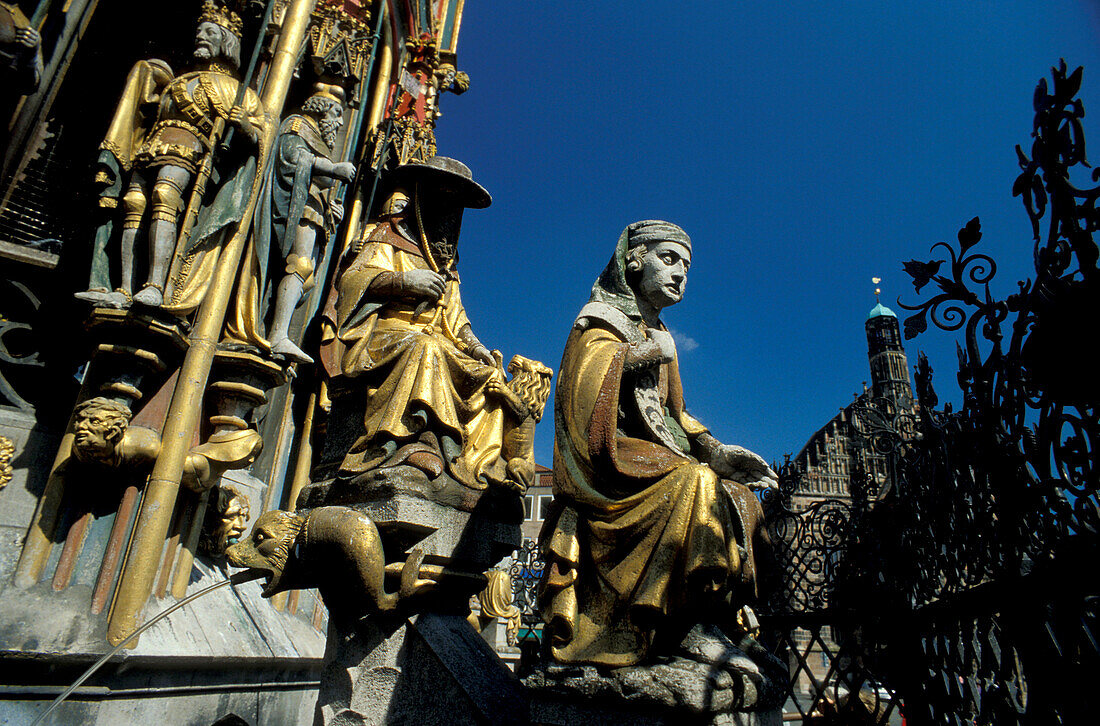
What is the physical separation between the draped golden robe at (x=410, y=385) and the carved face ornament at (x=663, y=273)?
1.23m

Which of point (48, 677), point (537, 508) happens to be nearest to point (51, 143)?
point (48, 677)

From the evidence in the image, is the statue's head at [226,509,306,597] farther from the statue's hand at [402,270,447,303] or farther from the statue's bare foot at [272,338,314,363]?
the statue's bare foot at [272,338,314,363]

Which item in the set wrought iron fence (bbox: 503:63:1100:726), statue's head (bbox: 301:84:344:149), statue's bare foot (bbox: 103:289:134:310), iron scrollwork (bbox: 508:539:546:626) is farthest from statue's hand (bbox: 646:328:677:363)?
iron scrollwork (bbox: 508:539:546:626)

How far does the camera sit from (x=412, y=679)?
107 inches

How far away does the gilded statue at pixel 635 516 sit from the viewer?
7.03 ft

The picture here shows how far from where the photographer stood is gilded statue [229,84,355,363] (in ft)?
14.9

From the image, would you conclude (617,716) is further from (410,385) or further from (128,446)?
(128,446)

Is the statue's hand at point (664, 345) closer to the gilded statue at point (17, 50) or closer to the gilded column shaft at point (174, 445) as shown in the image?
the gilded column shaft at point (174, 445)

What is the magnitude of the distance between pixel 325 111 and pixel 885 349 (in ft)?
227

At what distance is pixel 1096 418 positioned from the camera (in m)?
1.98

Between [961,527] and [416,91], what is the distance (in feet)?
27.4

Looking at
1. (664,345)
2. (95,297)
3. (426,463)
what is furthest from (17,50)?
(664,345)

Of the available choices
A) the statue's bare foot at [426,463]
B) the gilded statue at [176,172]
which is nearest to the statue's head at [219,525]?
the gilded statue at [176,172]

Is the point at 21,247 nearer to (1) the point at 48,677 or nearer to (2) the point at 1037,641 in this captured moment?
(1) the point at 48,677
